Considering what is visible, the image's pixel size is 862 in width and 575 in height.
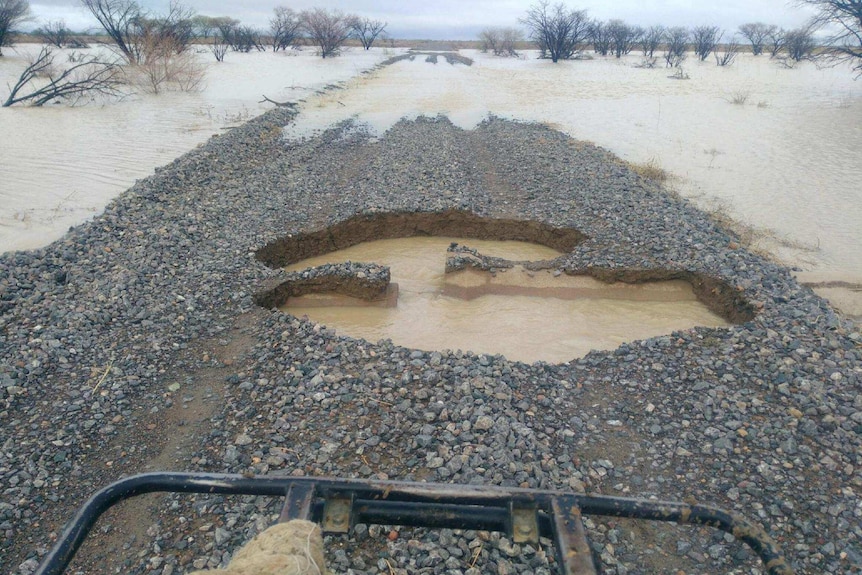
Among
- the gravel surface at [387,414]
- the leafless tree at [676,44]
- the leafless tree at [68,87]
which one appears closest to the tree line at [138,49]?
the leafless tree at [68,87]

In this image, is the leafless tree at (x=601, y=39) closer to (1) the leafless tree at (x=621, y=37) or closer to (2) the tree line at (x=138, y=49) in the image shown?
(1) the leafless tree at (x=621, y=37)

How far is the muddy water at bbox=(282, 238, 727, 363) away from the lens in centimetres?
764

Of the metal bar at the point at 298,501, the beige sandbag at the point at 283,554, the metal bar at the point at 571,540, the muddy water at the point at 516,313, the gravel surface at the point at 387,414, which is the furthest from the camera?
the muddy water at the point at 516,313

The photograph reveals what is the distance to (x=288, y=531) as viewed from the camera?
1593mm

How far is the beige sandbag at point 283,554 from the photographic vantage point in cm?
140

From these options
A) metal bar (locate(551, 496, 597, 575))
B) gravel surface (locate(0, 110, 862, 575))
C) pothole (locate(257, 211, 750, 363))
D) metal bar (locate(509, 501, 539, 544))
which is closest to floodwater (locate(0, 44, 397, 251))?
gravel surface (locate(0, 110, 862, 575))

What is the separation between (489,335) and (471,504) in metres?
5.81

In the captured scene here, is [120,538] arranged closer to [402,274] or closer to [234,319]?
[234,319]

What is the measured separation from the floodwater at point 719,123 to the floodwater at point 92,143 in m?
3.68

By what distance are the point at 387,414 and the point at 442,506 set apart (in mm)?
3021

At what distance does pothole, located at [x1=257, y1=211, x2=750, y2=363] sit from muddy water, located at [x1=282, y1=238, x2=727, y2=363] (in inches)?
0.6

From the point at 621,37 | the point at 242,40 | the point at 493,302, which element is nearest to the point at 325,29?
the point at 242,40

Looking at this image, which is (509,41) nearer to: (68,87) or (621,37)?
(621,37)

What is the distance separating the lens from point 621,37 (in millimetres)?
56875
